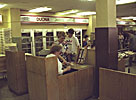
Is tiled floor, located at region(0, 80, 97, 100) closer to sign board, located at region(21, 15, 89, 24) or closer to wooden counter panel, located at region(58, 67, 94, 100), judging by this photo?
wooden counter panel, located at region(58, 67, 94, 100)

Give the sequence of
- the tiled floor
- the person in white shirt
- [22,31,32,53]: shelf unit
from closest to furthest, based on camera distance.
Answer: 1. the tiled floor
2. the person in white shirt
3. [22,31,32,53]: shelf unit

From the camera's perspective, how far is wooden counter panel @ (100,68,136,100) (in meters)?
2.62

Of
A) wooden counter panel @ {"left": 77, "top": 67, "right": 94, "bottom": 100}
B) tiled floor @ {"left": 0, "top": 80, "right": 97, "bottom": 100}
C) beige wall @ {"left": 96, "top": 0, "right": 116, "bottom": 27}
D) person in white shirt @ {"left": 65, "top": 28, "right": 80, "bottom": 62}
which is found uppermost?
beige wall @ {"left": 96, "top": 0, "right": 116, "bottom": 27}

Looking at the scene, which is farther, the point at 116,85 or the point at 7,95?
the point at 7,95

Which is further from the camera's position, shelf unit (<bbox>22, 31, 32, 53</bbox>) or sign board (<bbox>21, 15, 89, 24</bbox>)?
sign board (<bbox>21, 15, 89, 24</bbox>)

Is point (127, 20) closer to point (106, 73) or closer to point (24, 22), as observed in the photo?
point (24, 22)

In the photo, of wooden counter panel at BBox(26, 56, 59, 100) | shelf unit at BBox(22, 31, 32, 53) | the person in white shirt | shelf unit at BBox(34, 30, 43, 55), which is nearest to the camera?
wooden counter panel at BBox(26, 56, 59, 100)

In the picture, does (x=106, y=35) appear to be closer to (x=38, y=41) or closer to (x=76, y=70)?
(x=76, y=70)

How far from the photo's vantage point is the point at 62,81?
358cm

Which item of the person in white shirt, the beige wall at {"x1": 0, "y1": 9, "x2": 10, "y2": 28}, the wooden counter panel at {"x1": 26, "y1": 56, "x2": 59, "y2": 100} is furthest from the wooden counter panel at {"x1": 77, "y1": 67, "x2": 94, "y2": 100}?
the beige wall at {"x1": 0, "y1": 9, "x2": 10, "y2": 28}

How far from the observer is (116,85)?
285 cm

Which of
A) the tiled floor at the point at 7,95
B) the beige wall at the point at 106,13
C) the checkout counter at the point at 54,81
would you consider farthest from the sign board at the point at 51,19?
the beige wall at the point at 106,13

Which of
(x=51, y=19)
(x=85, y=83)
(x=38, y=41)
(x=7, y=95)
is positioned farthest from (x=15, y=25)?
(x=85, y=83)

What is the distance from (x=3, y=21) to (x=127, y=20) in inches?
456
